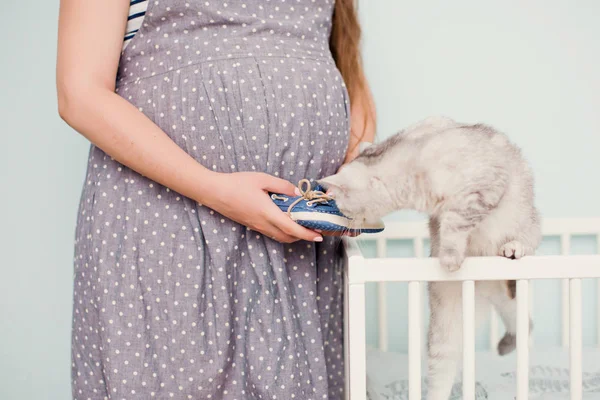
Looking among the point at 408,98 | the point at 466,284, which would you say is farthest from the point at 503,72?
the point at 466,284

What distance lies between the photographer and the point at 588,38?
140 centimetres

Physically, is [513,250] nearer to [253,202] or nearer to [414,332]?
[414,332]

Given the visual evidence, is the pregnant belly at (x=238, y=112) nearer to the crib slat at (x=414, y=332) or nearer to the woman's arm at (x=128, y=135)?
the woman's arm at (x=128, y=135)

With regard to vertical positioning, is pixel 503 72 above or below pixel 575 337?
above

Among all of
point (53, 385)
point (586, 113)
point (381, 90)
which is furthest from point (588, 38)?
point (53, 385)

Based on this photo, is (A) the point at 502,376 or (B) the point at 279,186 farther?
(A) the point at 502,376

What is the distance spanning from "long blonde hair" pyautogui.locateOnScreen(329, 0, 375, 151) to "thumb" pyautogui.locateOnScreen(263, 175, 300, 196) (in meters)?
0.29

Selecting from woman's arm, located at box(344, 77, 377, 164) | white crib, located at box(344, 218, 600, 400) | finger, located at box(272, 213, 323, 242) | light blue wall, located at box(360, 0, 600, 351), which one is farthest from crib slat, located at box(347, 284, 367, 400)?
light blue wall, located at box(360, 0, 600, 351)

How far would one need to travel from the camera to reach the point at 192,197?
0.77 metres

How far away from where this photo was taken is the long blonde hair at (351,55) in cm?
102

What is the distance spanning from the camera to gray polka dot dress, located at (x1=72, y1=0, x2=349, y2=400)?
0.80 m

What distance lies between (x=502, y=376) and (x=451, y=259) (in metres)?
0.54

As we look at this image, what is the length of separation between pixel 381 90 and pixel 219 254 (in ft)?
2.46

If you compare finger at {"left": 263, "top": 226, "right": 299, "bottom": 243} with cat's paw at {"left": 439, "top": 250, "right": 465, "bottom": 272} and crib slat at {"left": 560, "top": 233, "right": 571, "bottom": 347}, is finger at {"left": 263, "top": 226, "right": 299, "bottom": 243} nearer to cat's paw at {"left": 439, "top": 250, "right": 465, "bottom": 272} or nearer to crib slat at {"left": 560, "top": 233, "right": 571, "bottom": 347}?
cat's paw at {"left": 439, "top": 250, "right": 465, "bottom": 272}
